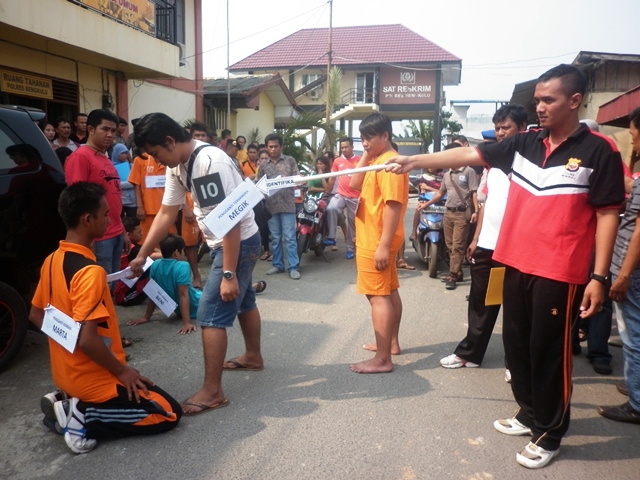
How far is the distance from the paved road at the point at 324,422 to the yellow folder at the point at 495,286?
0.70 metres

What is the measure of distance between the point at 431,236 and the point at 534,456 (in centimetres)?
479

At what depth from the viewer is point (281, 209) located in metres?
7.37

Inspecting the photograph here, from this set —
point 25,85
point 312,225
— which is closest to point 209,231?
point 312,225

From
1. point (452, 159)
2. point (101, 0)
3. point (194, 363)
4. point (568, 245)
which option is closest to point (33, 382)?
point (194, 363)

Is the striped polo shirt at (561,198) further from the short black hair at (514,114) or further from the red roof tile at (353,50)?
the red roof tile at (353,50)

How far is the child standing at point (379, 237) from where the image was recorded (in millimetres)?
3834

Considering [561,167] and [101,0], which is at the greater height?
[101,0]

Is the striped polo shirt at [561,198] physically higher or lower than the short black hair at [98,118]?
lower

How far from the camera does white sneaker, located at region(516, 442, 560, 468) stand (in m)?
2.81

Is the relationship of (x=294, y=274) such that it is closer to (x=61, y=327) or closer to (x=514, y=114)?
(x=514, y=114)

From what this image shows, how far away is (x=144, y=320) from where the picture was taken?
5.16m

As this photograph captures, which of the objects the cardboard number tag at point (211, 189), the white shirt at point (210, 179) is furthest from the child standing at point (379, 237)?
the cardboard number tag at point (211, 189)

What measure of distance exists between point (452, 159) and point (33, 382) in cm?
324

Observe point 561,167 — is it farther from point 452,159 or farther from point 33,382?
point 33,382
